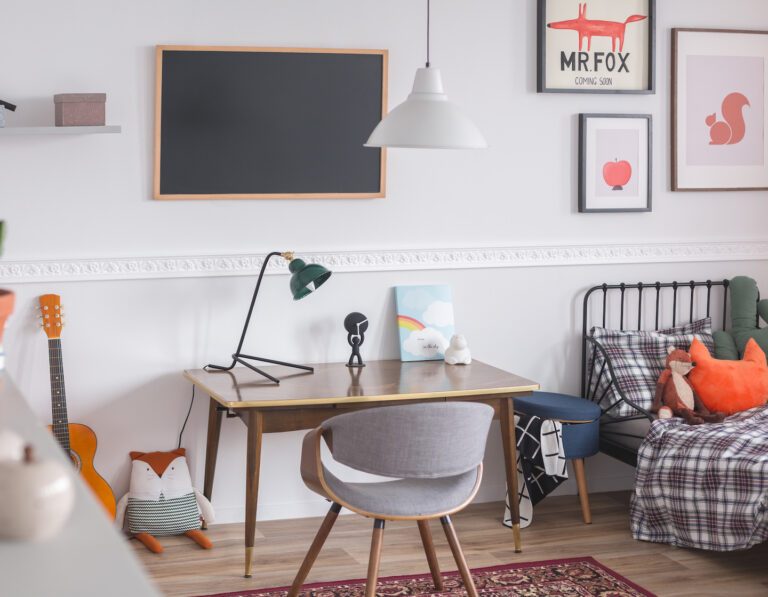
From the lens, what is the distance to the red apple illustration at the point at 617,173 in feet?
13.1

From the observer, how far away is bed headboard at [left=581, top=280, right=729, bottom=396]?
4062 mm

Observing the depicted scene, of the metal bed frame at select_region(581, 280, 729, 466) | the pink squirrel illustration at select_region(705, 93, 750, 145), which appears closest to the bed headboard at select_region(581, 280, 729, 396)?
the metal bed frame at select_region(581, 280, 729, 466)

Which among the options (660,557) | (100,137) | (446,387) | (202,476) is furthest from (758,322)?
(100,137)

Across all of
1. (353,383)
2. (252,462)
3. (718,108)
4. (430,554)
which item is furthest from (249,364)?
(718,108)

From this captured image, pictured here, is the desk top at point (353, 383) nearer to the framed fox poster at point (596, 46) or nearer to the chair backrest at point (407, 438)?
the chair backrest at point (407, 438)

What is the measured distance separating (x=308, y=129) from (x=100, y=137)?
30.7 inches

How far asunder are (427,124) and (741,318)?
1.96 meters

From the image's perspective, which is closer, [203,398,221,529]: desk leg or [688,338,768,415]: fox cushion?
[203,398,221,529]: desk leg

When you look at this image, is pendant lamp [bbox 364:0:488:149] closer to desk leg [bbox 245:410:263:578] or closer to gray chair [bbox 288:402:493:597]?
gray chair [bbox 288:402:493:597]

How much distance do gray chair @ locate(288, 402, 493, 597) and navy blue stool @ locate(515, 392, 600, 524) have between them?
985 mm

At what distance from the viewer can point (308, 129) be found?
→ 3.65 m

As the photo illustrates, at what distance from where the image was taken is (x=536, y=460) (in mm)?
3602

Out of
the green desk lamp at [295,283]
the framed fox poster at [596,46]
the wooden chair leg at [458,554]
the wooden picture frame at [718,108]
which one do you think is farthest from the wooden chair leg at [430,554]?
the wooden picture frame at [718,108]

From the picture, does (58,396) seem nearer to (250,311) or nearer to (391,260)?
(250,311)
